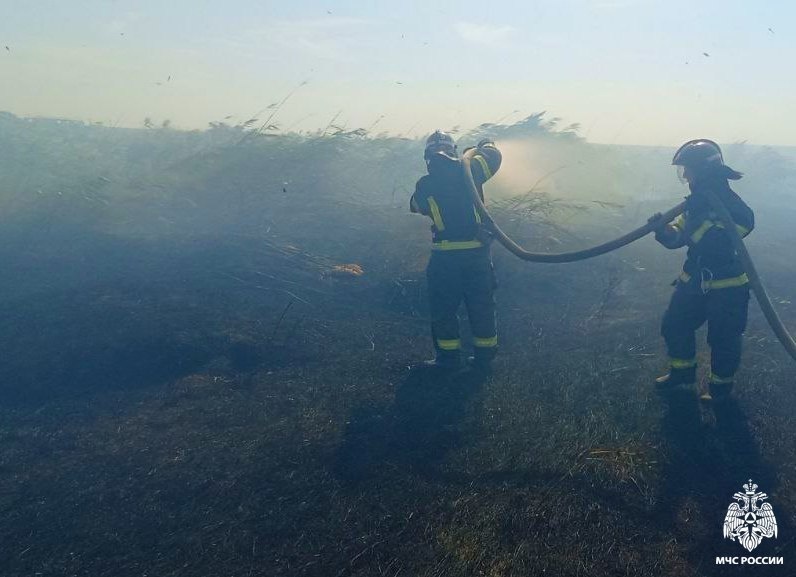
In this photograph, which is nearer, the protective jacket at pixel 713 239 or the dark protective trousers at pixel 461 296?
the protective jacket at pixel 713 239

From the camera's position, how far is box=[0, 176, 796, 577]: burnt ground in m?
2.67

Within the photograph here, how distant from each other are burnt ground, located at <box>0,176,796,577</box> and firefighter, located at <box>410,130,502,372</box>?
35 cm

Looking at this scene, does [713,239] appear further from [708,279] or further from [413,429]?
Result: [413,429]

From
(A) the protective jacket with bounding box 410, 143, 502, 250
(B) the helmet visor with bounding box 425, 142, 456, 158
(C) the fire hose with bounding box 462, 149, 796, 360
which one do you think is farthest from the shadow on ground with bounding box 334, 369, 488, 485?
(B) the helmet visor with bounding box 425, 142, 456, 158

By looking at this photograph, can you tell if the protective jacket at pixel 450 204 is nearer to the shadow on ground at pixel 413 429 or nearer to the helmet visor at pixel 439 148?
the helmet visor at pixel 439 148

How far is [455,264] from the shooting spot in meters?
4.95

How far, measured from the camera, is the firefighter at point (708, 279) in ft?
13.2

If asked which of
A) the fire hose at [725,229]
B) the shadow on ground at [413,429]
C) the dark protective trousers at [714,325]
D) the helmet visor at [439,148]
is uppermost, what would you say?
the helmet visor at [439,148]

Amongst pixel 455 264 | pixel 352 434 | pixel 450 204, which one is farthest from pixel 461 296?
pixel 352 434

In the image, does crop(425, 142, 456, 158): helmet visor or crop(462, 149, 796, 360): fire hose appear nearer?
crop(462, 149, 796, 360): fire hose

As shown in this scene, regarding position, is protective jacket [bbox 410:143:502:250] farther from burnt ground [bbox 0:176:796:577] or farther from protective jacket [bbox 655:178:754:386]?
protective jacket [bbox 655:178:754:386]

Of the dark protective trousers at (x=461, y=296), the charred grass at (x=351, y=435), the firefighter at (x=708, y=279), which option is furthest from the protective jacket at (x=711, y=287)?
the dark protective trousers at (x=461, y=296)

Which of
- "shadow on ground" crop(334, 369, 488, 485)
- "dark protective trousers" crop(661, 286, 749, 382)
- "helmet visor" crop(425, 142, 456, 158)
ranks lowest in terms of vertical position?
"shadow on ground" crop(334, 369, 488, 485)

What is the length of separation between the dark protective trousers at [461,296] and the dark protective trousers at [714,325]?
4.79 ft
